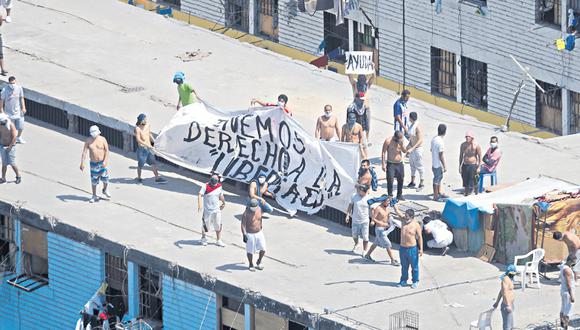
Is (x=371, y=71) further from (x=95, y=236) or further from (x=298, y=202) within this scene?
(x=95, y=236)

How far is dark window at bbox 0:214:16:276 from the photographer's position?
51.5 m

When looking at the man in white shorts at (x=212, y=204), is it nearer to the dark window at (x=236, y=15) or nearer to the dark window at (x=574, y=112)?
the dark window at (x=574, y=112)

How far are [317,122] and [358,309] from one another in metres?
7.14

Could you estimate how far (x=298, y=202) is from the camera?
163 feet

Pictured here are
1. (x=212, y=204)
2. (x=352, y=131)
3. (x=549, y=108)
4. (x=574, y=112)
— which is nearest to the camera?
(x=212, y=204)

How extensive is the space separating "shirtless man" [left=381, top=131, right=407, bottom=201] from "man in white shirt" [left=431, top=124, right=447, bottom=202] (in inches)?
24.8

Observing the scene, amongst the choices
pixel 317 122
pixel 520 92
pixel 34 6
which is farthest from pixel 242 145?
pixel 34 6

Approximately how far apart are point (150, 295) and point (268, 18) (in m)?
18.9

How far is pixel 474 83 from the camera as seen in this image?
195ft

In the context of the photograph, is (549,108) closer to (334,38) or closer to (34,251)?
(334,38)

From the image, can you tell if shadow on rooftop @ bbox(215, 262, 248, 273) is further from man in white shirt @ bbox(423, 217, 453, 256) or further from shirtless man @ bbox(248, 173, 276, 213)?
man in white shirt @ bbox(423, 217, 453, 256)

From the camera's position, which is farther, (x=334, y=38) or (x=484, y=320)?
(x=334, y=38)

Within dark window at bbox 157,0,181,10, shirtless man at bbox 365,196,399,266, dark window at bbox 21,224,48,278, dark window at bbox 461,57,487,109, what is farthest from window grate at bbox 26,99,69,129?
dark window at bbox 157,0,181,10

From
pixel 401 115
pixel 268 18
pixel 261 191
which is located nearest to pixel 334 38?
pixel 268 18
